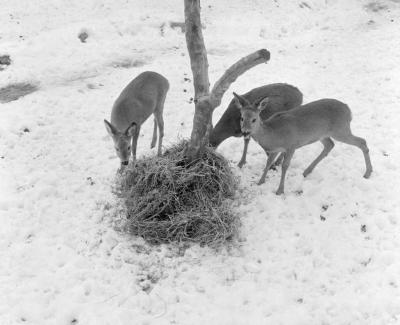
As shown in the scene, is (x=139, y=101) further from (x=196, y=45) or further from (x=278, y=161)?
(x=278, y=161)

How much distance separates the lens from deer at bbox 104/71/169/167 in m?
6.50

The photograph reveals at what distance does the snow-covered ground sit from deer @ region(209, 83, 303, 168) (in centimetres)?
58

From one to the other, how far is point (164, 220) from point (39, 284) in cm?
171

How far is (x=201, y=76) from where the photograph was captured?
19.6 ft

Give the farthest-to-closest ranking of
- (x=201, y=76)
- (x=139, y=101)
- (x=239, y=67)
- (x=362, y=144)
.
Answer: (x=139, y=101)
(x=362, y=144)
(x=201, y=76)
(x=239, y=67)

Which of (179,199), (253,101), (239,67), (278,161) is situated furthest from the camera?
(278,161)

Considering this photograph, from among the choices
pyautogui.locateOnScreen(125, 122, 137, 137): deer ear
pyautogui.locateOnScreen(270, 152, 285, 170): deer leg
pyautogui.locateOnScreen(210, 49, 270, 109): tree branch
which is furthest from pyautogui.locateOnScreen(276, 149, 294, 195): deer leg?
pyautogui.locateOnScreen(125, 122, 137, 137): deer ear

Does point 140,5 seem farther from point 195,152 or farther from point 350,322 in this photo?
point 350,322

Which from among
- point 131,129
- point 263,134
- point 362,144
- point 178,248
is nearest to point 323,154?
point 362,144

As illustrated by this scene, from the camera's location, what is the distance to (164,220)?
5.64 metres

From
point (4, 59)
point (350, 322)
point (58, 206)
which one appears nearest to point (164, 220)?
point (58, 206)

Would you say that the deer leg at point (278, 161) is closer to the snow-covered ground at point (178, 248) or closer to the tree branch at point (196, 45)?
the snow-covered ground at point (178, 248)

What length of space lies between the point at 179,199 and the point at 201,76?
5.83 ft

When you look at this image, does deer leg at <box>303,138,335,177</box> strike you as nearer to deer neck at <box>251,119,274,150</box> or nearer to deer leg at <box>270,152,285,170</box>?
deer leg at <box>270,152,285,170</box>
